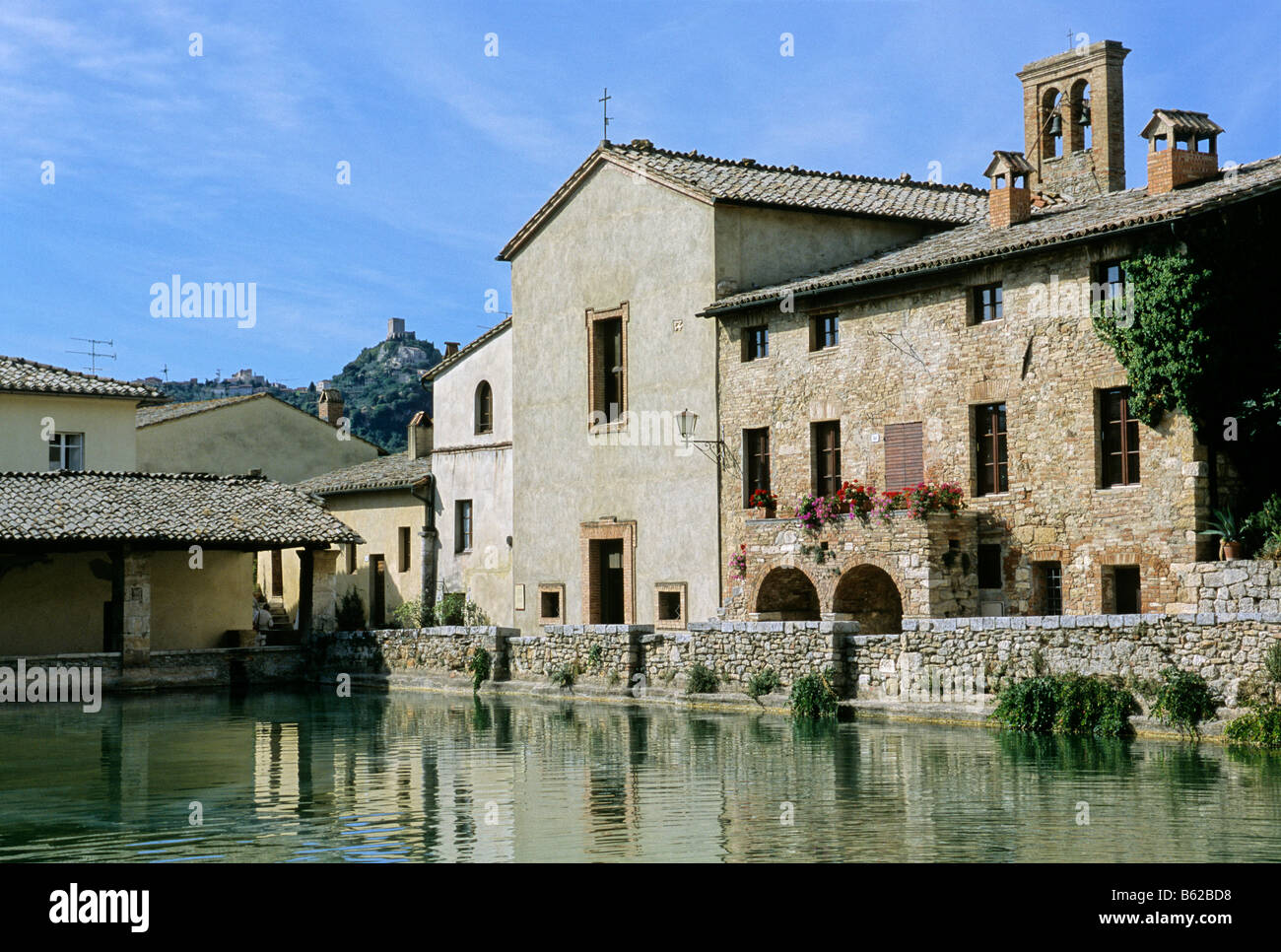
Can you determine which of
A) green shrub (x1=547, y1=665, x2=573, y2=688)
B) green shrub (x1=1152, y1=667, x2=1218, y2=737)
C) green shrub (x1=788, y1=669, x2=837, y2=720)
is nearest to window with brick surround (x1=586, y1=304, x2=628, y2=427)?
green shrub (x1=547, y1=665, x2=573, y2=688)

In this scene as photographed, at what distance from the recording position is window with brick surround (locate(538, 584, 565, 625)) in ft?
105

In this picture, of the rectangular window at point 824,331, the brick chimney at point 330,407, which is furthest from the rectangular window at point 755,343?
the brick chimney at point 330,407

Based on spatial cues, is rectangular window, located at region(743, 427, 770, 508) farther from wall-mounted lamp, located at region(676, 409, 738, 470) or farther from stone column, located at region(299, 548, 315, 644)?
stone column, located at region(299, 548, 315, 644)

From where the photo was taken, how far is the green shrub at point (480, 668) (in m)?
29.0

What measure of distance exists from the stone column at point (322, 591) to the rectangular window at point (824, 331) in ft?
42.5

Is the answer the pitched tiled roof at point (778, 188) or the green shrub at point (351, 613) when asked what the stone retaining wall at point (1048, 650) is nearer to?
the pitched tiled roof at point (778, 188)

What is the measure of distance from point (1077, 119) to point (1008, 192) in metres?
8.87

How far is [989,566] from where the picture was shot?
2333 centimetres

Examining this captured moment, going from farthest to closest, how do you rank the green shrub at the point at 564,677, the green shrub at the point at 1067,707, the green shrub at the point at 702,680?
the green shrub at the point at 564,677 < the green shrub at the point at 702,680 < the green shrub at the point at 1067,707

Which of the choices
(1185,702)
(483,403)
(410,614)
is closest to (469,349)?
(483,403)

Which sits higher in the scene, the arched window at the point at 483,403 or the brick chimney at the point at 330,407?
the brick chimney at the point at 330,407

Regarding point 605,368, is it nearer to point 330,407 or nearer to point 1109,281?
point 1109,281

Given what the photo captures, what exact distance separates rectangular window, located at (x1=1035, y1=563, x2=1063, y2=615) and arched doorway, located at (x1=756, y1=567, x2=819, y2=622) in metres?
4.28
